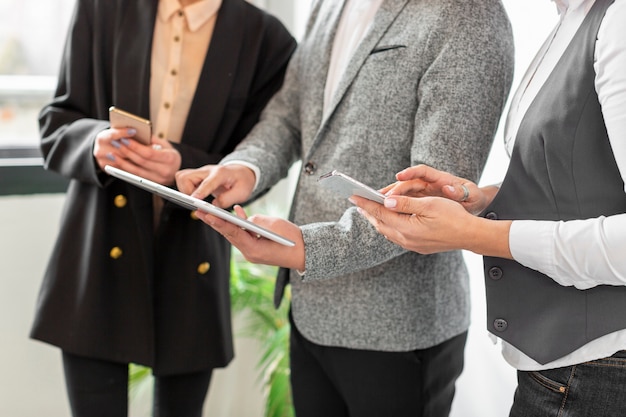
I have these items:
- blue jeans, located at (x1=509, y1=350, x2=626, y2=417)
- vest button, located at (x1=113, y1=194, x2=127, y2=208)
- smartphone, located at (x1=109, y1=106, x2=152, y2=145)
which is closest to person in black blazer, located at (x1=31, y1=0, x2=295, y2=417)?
vest button, located at (x1=113, y1=194, x2=127, y2=208)

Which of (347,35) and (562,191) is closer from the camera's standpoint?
(562,191)

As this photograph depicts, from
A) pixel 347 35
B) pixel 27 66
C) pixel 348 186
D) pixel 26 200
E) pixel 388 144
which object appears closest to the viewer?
pixel 348 186

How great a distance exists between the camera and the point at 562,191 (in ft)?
3.37

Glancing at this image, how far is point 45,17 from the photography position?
243 centimetres

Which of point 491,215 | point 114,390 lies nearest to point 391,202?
point 491,215

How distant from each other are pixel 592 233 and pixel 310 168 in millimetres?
612

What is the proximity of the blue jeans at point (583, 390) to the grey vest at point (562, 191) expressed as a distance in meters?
0.03

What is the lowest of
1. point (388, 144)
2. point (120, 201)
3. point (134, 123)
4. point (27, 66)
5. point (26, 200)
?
point (26, 200)

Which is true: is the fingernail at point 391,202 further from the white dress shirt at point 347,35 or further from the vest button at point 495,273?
the white dress shirt at point 347,35

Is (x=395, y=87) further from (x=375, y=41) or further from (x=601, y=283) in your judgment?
(x=601, y=283)

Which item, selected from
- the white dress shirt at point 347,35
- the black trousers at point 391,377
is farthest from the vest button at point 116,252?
the white dress shirt at point 347,35

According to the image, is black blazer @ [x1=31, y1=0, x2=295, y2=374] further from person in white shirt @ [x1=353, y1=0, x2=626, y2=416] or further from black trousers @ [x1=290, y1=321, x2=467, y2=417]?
person in white shirt @ [x1=353, y1=0, x2=626, y2=416]

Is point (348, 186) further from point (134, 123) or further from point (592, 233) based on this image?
point (134, 123)

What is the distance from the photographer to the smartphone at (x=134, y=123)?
142cm
